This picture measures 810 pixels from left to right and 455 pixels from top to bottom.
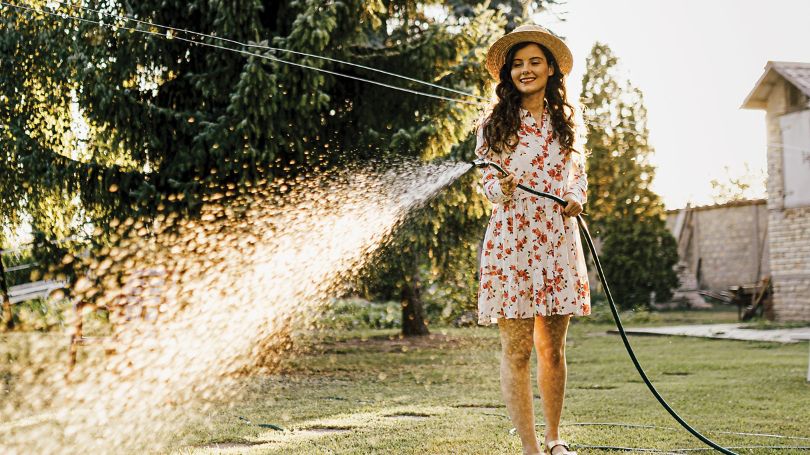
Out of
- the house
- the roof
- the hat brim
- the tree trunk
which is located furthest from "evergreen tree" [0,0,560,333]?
the house

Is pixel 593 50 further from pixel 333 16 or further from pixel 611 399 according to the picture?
pixel 611 399

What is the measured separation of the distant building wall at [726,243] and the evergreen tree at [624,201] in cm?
154

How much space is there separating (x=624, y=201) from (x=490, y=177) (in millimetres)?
15462

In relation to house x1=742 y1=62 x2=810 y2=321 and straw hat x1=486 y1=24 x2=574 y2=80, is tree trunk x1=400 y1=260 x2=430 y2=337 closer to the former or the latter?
house x1=742 y1=62 x2=810 y2=321

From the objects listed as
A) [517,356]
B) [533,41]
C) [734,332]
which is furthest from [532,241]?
[734,332]

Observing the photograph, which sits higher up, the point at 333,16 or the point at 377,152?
the point at 333,16

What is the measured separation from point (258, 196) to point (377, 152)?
1.15 meters

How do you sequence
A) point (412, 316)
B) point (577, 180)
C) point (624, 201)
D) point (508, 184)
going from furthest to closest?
1. point (624, 201)
2. point (412, 316)
3. point (577, 180)
4. point (508, 184)

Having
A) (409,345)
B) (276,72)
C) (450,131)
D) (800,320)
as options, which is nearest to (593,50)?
Answer: (800,320)

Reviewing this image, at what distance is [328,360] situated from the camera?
8.43 metres

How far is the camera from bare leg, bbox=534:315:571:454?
125 inches

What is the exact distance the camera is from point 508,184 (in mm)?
3035

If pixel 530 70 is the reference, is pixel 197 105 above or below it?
above

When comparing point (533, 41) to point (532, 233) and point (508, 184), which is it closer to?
point (508, 184)
